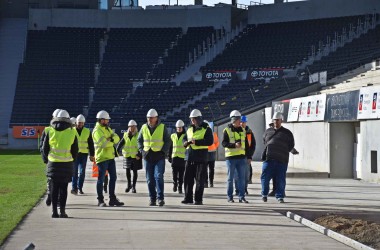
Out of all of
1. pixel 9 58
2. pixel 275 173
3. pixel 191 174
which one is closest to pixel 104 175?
pixel 191 174

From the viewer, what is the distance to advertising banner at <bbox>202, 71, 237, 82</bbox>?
188ft

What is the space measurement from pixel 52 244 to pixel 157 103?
45220mm

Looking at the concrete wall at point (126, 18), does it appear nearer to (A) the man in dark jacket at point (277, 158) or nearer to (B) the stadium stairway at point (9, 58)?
(B) the stadium stairway at point (9, 58)

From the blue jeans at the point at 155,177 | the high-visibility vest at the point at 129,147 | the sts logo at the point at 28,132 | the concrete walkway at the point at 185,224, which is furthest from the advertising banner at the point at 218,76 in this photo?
the blue jeans at the point at 155,177

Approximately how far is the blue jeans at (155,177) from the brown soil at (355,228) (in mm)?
3829

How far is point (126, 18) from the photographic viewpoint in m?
65.6

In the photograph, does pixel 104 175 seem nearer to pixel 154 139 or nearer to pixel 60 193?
pixel 154 139

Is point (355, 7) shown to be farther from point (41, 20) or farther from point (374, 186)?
point (374, 186)

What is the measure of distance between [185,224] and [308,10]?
4848 cm

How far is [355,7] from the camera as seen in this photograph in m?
56.3

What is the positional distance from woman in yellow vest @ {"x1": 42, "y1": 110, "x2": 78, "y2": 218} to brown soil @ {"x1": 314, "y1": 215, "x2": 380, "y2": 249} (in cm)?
473

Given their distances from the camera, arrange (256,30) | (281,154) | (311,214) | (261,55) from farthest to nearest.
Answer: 1. (256,30)
2. (261,55)
3. (281,154)
4. (311,214)

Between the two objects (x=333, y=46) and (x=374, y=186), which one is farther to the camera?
(x=333, y=46)

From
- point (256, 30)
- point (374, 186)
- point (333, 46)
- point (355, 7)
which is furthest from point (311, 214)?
point (256, 30)
